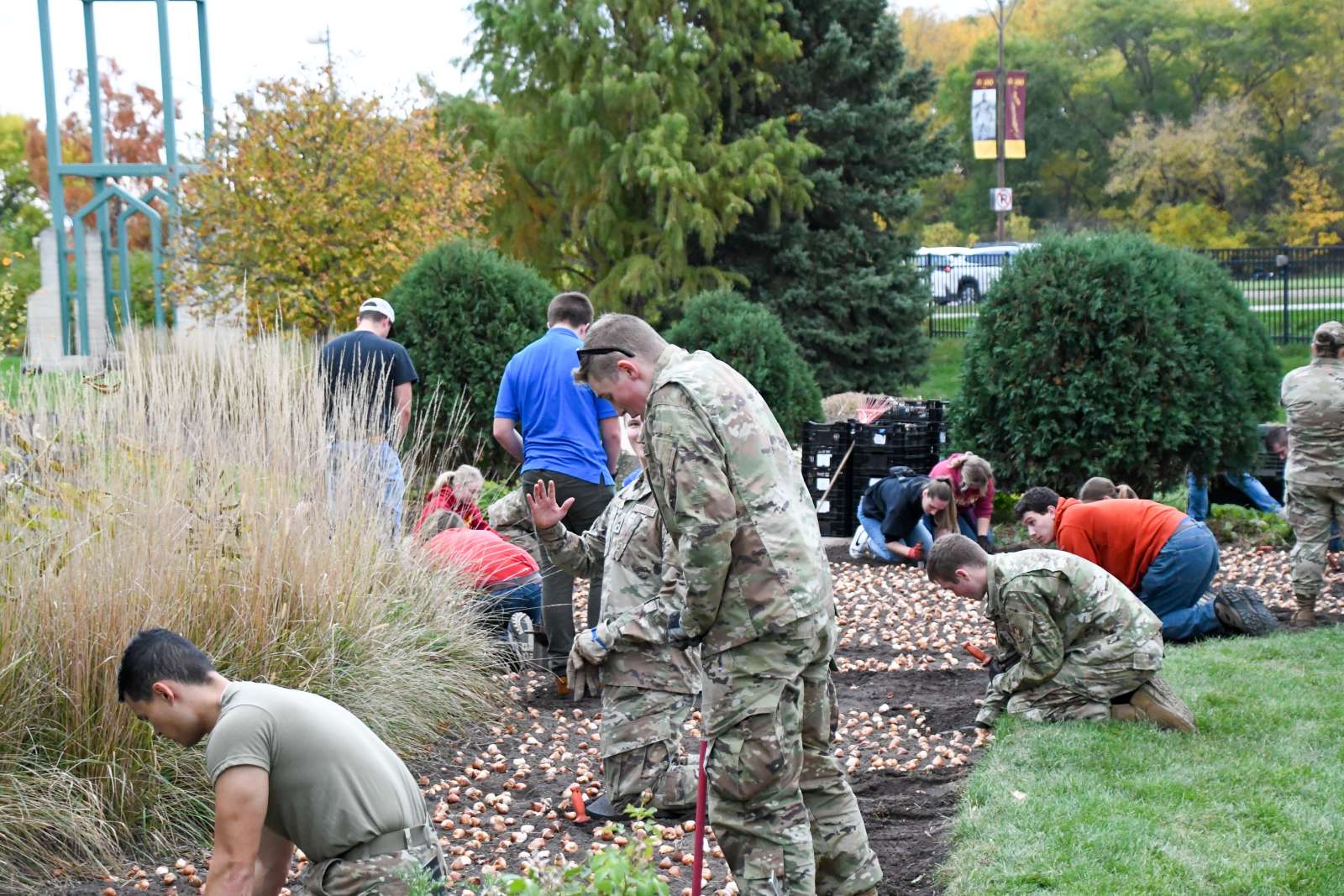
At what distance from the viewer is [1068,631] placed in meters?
5.57

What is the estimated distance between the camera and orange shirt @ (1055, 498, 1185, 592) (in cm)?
683

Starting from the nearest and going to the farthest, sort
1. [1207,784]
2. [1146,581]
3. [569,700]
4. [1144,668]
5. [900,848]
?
[900,848] → [1207,784] → [1144,668] → [569,700] → [1146,581]

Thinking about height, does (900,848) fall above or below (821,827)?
below

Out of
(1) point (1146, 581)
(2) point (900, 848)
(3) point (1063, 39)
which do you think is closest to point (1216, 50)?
(3) point (1063, 39)

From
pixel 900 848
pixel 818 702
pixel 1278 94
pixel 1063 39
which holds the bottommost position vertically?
pixel 900 848

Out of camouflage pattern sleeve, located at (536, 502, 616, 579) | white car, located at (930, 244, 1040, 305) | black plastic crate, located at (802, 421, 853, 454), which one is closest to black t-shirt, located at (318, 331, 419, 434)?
camouflage pattern sleeve, located at (536, 502, 616, 579)

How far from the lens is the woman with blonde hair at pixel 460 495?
6941 millimetres

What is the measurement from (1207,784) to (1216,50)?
42.7 m

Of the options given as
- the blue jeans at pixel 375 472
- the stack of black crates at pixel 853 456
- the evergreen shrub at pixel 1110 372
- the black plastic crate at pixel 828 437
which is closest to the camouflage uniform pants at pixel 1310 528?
the evergreen shrub at pixel 1110 372

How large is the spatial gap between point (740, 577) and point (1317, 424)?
219 inches

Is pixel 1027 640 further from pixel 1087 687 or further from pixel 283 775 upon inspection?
pixel 283 775

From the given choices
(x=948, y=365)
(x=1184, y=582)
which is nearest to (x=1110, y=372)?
(x=1184, y=582)

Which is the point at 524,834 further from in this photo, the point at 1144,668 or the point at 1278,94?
the point at 1278,94

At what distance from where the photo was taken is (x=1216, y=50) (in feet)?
139
